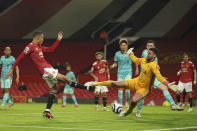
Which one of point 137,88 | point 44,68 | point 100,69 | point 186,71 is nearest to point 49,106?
point 44,68

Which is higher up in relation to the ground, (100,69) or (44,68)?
(100,69)

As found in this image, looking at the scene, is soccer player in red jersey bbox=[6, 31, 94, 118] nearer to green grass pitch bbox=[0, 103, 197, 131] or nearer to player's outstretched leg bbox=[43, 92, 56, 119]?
player's outstretched leg bbox=[43, 92, 56, 119]

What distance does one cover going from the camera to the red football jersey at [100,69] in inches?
623

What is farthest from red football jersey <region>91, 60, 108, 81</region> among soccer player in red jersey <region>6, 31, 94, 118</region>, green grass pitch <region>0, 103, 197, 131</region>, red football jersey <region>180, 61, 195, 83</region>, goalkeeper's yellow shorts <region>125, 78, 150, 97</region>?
goalkeeper's yellow shorts <region>125, 78, 150, 97</region>

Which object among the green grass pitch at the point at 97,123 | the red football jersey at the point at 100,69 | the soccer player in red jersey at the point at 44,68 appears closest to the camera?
the green grass pitch at the point at 97,123

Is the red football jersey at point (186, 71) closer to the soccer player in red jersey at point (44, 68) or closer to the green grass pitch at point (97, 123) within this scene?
the green grass pitch at point (97, 123)

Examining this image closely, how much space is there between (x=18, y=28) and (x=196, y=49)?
12.4 m

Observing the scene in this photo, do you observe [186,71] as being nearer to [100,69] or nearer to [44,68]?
Answer: [100,69]

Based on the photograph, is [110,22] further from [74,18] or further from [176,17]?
[176,17]

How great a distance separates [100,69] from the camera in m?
Answer: 15.9

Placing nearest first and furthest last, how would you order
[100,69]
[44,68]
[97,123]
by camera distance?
[97,123], [44,68], [100,69]

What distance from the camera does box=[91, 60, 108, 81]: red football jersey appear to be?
623 inches

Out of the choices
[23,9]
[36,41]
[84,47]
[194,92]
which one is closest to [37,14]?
[23,9]

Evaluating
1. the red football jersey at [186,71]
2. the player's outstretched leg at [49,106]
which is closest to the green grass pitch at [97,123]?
the player's outstretched leg at [49,106]
